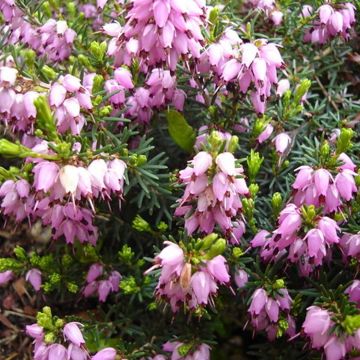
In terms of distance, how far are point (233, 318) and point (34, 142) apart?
1.87 metres

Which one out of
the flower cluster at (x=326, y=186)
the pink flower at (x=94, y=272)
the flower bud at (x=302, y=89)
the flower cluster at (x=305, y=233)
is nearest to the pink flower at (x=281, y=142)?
→ the flower bud at (x=302, y=89)

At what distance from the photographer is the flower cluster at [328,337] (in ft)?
8.78

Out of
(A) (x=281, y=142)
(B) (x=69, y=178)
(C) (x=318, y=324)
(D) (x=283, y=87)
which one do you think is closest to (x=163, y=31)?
(B) (x=69, y=178)

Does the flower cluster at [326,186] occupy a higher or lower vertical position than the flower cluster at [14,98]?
lower

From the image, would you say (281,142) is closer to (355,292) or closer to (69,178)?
(355,292)

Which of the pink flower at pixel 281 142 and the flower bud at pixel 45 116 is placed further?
the pink flower at pixel 281 142

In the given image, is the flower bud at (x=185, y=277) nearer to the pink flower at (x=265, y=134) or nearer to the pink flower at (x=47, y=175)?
the pink flower at (x=47, y=175)

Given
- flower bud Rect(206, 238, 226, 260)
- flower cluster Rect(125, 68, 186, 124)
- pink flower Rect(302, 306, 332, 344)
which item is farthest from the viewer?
flower cluster Rect(125, 68, 186, 124)

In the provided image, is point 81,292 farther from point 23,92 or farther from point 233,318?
point 23,92

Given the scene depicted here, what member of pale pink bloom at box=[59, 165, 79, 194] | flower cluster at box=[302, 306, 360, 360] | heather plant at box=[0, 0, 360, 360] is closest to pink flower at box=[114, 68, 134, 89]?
heather plant at box=[0, 0, 360, 360]

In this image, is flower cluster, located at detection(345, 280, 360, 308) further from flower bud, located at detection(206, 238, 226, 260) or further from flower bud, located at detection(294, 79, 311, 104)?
flower bud, located at detection(294, 79, 311, 104)

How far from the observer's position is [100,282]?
368 cm

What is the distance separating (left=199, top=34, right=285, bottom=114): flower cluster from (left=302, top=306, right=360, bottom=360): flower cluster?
47.5 inches

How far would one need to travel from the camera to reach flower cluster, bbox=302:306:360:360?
2676 millimetres
